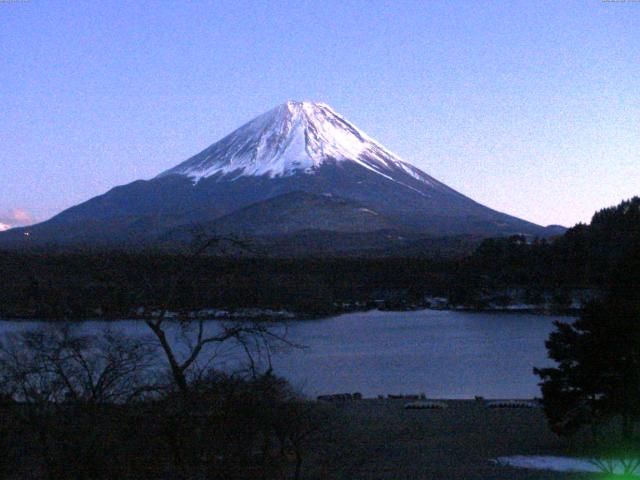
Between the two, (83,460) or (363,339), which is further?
(363,339)

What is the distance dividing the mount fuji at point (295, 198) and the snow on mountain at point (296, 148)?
8cm

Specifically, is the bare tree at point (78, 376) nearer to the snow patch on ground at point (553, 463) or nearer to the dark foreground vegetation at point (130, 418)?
the dark foreground vegetation at point (130, 418)

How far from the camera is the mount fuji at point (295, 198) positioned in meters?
49.5

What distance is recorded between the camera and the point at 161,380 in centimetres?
424

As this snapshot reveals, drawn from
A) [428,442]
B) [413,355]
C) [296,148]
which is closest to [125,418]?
[428,442]

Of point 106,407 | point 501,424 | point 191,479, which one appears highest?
point 106,407

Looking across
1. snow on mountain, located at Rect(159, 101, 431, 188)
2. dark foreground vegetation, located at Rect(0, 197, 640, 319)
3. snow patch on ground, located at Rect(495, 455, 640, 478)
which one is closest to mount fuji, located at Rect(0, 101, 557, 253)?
snow on mountain, located at Rect(159, 101, 431, 188)

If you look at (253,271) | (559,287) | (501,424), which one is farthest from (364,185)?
(501,424)

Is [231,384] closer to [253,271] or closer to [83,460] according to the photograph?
[83,460]

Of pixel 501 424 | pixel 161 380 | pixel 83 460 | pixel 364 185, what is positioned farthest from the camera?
pixel 364 185

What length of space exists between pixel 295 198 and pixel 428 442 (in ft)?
157

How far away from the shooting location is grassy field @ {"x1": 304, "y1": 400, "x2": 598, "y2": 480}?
21.2ft

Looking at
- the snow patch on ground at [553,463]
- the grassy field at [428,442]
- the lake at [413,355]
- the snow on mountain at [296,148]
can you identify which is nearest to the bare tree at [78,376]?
the grassy field at [428,442]

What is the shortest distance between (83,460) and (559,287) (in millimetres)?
26480
